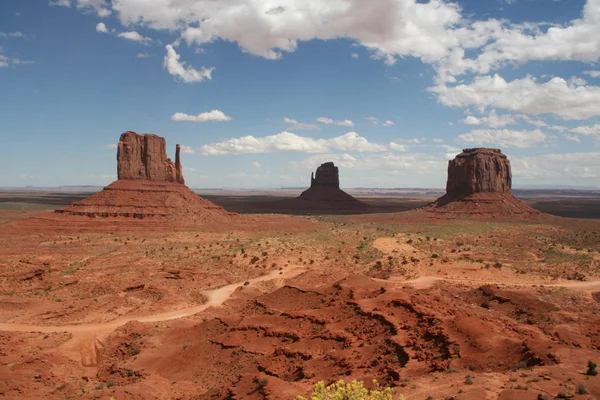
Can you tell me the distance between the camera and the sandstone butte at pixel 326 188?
14325cm

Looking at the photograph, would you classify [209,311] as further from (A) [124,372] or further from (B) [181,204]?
(B) [181,204]

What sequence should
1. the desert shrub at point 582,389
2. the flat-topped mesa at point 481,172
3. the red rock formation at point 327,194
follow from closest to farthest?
the desert shrub at point 582,389, the flat-topped mesa at point 481,172, the red rock formation at point 327,194

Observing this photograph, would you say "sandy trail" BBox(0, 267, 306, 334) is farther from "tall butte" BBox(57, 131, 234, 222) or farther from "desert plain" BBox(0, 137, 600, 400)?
"tall butte" BBox(57, 131, 234, 222)

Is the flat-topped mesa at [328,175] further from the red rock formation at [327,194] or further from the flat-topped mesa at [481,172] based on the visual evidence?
the flat-topped mesa at [481,172]

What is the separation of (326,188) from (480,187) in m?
61.8

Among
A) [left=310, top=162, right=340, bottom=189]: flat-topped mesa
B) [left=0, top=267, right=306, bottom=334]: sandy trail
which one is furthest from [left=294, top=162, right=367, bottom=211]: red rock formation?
[left=0, top=267, right=306, bottom=334]: sandy trail

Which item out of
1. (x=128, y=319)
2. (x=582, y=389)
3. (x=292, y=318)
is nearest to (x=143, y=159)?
(x=128, y=319)

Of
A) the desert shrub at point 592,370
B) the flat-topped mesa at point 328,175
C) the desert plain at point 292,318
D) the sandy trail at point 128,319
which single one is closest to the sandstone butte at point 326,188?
the flat-topped mesa at point 328,175

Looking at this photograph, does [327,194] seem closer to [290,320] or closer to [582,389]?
[290,320]

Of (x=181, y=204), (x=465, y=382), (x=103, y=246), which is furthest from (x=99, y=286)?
(x=181, y=204)

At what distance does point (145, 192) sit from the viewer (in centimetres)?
7012

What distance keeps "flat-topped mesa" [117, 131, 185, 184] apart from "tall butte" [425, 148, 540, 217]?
6183 cm

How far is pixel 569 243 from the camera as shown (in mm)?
53031

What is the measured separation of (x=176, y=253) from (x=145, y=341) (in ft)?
74.6
